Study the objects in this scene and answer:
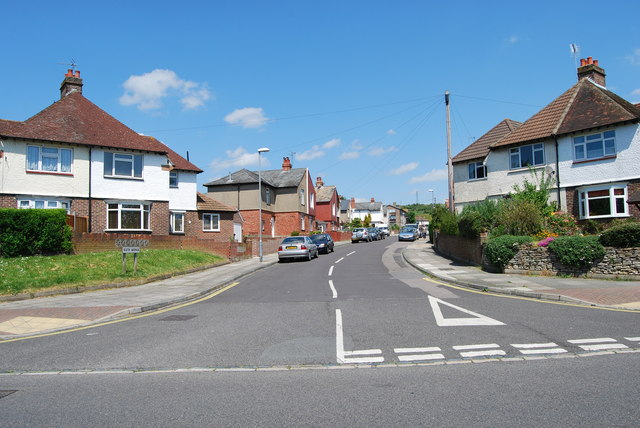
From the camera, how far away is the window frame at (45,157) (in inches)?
953

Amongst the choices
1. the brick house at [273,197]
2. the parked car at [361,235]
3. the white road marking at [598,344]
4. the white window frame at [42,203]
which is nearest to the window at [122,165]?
the white window frame at [42,203]

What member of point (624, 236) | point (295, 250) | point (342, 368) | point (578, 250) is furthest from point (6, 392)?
point (295, 250)

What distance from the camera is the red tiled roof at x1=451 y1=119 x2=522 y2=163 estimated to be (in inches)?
1258

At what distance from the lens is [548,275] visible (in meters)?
15.9

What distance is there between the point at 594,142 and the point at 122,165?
26.6 metres

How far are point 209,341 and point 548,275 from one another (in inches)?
504

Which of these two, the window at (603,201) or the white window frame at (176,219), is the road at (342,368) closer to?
the window at (603,201)

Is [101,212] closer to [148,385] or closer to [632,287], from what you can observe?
[148,385]

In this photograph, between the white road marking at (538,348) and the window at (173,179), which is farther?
the window at (173,179)

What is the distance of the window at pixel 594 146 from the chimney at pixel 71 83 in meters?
30.0

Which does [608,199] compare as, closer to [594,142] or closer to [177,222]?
[594,142]

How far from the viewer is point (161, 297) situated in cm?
1334

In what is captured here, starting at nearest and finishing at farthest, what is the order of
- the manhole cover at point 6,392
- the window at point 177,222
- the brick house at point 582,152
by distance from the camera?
the manhole cover at point 6,392
the brick house at point 582,152
the window at point 177,222

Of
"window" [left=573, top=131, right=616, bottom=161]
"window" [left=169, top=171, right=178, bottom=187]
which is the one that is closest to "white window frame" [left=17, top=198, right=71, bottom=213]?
"window" [left=169, top=171, right=178, bottom=187]
